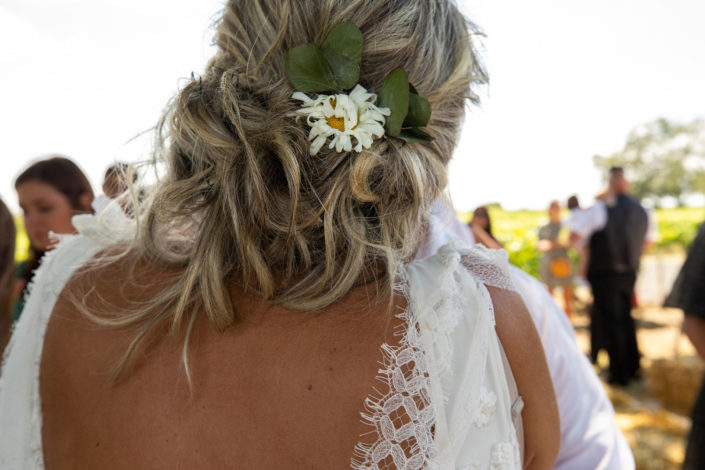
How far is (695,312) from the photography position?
1.90 meters

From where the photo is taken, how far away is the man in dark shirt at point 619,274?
509cm

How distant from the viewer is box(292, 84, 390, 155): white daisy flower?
924 millimetres

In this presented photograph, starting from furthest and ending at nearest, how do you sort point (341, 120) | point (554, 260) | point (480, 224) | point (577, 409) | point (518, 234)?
point (518, 234) → point (554, 260) → point (480, 224) → point (577, 409) → point (341, 120)

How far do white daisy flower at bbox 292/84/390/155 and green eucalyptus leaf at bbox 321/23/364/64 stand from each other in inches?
3.1

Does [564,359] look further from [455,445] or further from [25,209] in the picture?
[25,209]

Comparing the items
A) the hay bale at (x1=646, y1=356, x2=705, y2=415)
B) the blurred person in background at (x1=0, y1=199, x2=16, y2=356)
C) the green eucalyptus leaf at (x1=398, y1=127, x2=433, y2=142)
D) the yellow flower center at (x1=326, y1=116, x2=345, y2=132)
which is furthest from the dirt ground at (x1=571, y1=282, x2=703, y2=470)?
the blurred person in background at (x1=0, y1=199, x2=16, y2=356)

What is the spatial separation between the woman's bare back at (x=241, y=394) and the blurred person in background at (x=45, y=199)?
1.84m

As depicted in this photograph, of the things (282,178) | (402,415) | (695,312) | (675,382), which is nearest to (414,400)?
(402,415)

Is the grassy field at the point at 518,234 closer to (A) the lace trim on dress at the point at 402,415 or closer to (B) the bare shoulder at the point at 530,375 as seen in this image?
(B) the bare shoulder at the point at 530,375

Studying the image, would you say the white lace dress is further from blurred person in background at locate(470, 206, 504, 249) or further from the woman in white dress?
blurred person in background at locate(470, 206, 504, 249)

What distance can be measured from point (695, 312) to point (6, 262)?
97.0 inches

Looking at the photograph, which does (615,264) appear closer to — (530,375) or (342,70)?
(530,375)

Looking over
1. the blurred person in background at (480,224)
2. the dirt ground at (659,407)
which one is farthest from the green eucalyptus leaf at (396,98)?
the dirt ground at (659,407)

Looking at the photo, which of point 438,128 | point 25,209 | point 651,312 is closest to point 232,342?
point 438,128
